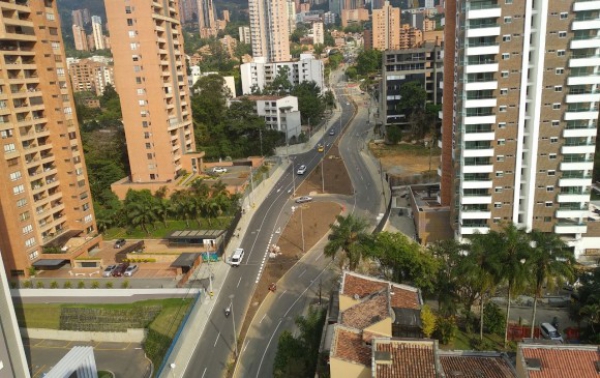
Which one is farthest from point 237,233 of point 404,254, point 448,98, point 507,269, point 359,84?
point 359,84

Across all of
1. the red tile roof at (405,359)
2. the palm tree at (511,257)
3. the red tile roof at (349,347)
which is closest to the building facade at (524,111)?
the palm tree at (511,257)

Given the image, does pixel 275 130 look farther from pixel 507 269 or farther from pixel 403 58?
pixel 507 269

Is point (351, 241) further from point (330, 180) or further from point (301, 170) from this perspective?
point (301, 170)

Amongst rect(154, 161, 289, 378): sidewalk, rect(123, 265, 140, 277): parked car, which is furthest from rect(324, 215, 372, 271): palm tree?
rect(123, 265, 140, 277): parked car

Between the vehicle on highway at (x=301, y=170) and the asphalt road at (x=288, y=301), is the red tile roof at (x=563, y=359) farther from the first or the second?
the vehicle on highway at (x=301, y=170)

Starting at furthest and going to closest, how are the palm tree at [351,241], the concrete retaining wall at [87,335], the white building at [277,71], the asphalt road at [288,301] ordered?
the white building at [277,71], the concrete retaining wall at [87,335], the palm tree at [351,241], the asphalt road at [288,301]

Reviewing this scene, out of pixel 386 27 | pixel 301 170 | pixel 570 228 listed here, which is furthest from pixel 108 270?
pixel 386 27
